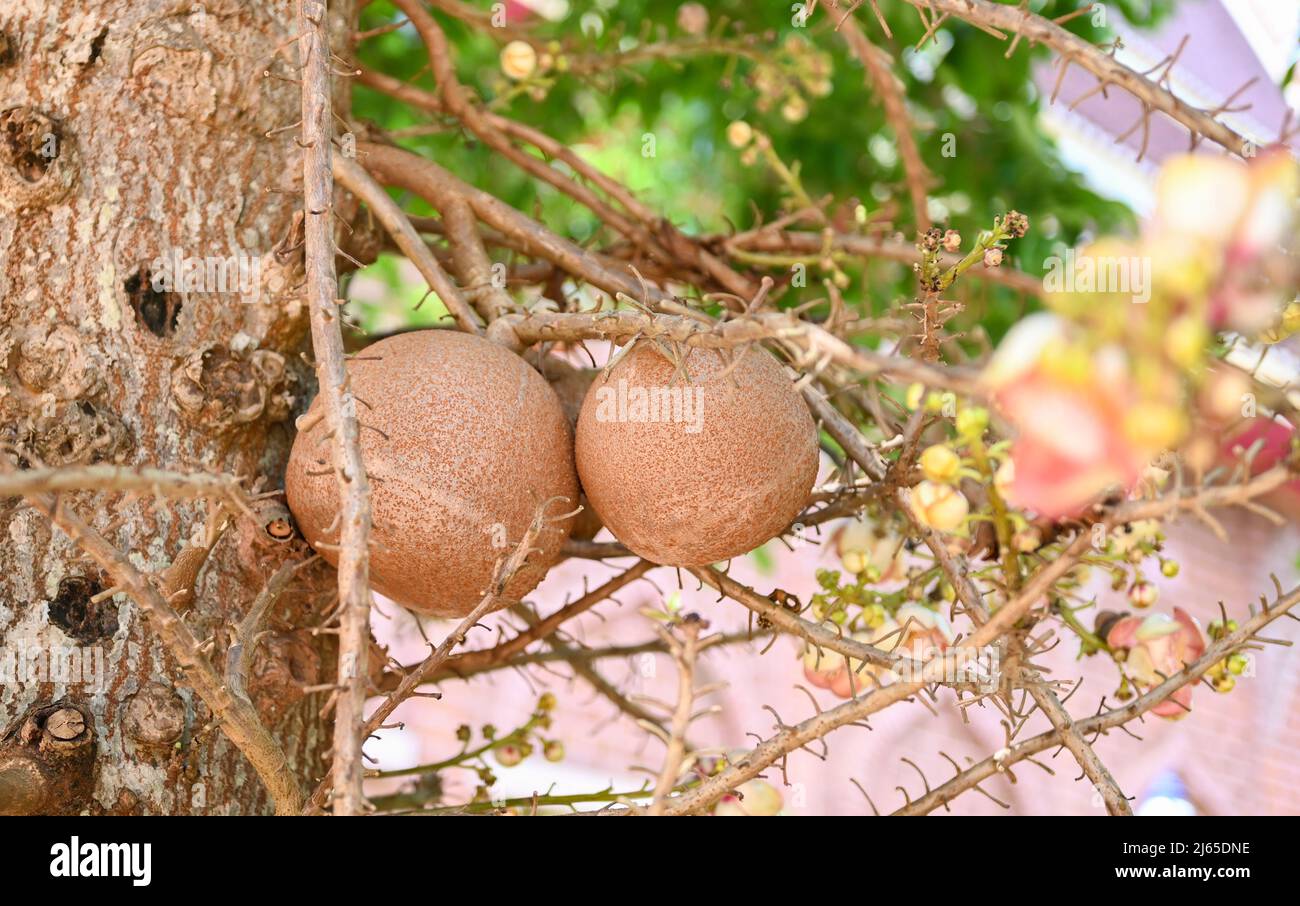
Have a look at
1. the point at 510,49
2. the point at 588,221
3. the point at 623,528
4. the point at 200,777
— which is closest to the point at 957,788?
the point at 623,528

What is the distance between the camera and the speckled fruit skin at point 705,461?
1283mm

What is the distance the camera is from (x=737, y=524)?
1.31 metres

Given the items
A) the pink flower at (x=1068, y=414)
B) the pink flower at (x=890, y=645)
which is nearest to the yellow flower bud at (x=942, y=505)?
the pink flower at (x=1068, y=414)

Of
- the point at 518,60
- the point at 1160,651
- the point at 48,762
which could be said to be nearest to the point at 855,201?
the point at 518,60

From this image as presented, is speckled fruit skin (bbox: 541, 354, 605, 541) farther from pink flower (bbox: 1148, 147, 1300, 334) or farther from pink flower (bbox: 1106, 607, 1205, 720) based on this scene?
pink flower (bbox: 1148, 147, 1300, 334)

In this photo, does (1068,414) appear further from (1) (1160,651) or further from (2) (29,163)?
(2) (29,163)

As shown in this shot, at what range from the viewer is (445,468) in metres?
1.29

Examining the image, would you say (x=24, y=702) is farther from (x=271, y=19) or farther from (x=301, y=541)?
(x=271, y=19)

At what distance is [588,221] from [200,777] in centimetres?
276

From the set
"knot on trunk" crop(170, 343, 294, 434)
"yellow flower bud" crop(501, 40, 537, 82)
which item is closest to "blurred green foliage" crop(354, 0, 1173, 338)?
"yellow flower bud" crop(501, 40, 537, 82)

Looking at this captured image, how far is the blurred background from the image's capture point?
2826 millimetres

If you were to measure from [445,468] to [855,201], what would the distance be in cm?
132

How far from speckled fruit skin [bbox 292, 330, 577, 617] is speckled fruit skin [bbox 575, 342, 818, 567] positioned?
6 centimetres
